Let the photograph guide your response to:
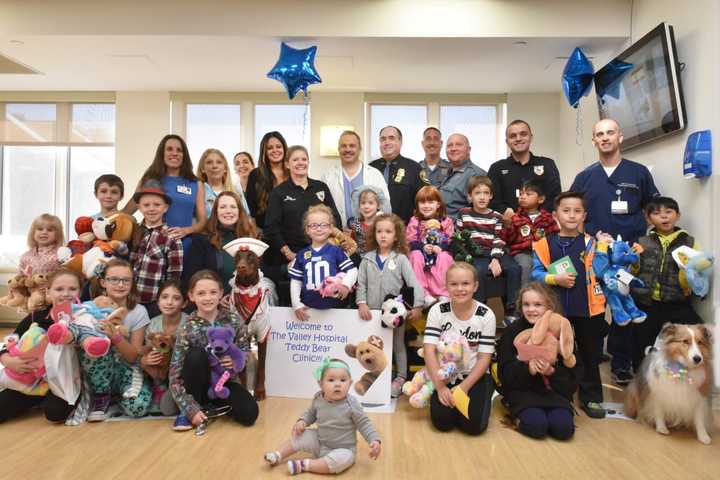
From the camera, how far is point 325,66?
5.77 meters

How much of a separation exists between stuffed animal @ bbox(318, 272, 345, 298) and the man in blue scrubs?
1.89 m

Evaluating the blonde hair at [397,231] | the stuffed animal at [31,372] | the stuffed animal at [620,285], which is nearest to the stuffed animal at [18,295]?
the stuffed animal at [31,372]

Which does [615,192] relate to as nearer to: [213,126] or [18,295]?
[18,295]

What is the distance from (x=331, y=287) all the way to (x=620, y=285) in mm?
1718

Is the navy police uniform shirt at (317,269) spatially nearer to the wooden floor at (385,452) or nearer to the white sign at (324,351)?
the white sign at (324,351)

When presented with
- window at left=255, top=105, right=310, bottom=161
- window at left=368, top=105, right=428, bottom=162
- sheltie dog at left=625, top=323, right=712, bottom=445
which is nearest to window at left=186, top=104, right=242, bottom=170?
window at left=255, top=105, right=310, bottom=161

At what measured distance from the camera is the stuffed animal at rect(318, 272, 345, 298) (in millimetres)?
3121

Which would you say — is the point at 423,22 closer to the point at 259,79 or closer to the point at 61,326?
the point at 259,79

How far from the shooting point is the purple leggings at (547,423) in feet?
8.39

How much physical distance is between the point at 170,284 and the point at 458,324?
1.64 m

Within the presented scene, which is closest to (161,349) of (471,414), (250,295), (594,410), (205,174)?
(250,295)

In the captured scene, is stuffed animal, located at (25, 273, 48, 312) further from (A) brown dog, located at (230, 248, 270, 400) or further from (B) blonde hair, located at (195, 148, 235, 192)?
(B) blonde hair, located at (195, 148, 235, 192)

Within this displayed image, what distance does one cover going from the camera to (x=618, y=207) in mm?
3543

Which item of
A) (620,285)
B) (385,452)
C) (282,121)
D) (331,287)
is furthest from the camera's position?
(282,121)
